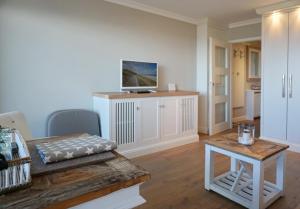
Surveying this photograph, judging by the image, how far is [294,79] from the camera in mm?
3580

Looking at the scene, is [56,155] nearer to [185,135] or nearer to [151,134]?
[151,134]

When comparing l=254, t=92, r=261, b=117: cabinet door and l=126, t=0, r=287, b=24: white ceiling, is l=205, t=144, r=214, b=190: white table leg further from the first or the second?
l=254, t=92, r=261, b=117: cabinet door

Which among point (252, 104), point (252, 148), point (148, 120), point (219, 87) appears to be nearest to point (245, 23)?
point (219, 87)

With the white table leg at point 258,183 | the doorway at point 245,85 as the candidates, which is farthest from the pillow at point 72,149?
the doorway at point 245,85

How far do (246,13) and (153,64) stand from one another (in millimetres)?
2096

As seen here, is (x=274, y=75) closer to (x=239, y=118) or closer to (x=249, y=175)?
(x=249, y=175)

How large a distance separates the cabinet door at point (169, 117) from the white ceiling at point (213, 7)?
1598 millimetres

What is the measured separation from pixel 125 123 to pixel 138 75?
89 centimetres

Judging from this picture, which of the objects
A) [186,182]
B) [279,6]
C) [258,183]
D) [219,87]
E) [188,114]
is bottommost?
[186,182]

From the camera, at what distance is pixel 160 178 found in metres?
2.62

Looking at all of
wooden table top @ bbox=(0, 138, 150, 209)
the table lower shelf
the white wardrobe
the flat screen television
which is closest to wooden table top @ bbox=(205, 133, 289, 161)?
the table lower shelf

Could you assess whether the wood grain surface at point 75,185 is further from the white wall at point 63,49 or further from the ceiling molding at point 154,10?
the ceiling molding at point 154,10

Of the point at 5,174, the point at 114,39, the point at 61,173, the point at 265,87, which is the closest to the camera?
the point at 5,174

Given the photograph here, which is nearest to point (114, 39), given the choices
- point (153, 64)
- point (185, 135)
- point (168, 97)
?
point (153, 64)
